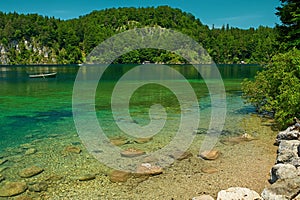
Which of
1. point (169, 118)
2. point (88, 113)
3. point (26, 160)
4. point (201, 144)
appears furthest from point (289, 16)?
point (26, 160)

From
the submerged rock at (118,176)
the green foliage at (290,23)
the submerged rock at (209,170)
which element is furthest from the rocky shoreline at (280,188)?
the green foliage at (290,23)

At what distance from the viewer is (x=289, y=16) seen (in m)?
28.3

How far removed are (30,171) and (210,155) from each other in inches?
359

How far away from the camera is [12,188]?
1224 centimetres

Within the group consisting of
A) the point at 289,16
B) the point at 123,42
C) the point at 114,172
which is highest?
the point at 123,42

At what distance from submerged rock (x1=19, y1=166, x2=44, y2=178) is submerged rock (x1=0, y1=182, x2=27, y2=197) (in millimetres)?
856

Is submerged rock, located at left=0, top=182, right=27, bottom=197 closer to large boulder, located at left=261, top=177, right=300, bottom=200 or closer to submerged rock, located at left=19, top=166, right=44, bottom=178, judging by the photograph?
submerged rock, located at left=19, top=166, right=44, bottom=178

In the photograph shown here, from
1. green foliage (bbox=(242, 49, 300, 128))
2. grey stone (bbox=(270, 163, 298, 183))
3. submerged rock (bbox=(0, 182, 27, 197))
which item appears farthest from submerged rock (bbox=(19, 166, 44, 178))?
green foliage (bbox=(242, 49, 300, 128))

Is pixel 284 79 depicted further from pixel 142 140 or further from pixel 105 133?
pixel 105 133

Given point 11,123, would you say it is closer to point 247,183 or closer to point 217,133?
point 217,133

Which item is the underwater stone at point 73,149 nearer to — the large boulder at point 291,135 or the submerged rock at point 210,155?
the submerged rock at point 210,155

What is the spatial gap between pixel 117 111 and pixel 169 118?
21.2 feet

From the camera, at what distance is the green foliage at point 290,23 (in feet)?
88.2

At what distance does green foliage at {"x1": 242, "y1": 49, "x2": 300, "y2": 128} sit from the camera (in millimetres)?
18531
